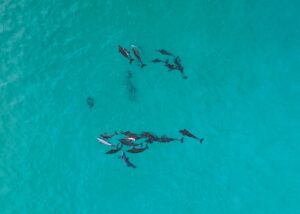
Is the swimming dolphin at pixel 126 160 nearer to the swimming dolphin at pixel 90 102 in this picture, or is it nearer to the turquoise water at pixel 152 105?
the turquoise water at pixel 152 105

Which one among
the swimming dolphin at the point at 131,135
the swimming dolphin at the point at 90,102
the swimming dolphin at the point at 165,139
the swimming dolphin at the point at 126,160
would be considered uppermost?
the swimming dolphin at the point at 90,102

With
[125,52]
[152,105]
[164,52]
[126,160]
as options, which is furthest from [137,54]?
[126,160]

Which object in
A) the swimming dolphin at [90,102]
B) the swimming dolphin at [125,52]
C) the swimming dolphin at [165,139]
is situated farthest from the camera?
the swimming dolphin at [90,102]

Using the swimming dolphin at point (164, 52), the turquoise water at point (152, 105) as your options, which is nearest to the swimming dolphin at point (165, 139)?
the turquoise water at point (152, 105)

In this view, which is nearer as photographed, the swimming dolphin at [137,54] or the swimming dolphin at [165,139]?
the swimming dolphin at [137,54]

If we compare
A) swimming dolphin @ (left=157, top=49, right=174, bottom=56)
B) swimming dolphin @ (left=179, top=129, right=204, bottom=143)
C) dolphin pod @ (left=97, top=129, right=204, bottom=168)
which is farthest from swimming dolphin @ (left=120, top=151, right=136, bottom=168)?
swimming dolphin @ (left=157, top=49, right=174, bottom=56)

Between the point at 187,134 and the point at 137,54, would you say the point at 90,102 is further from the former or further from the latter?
the point at 187,134
